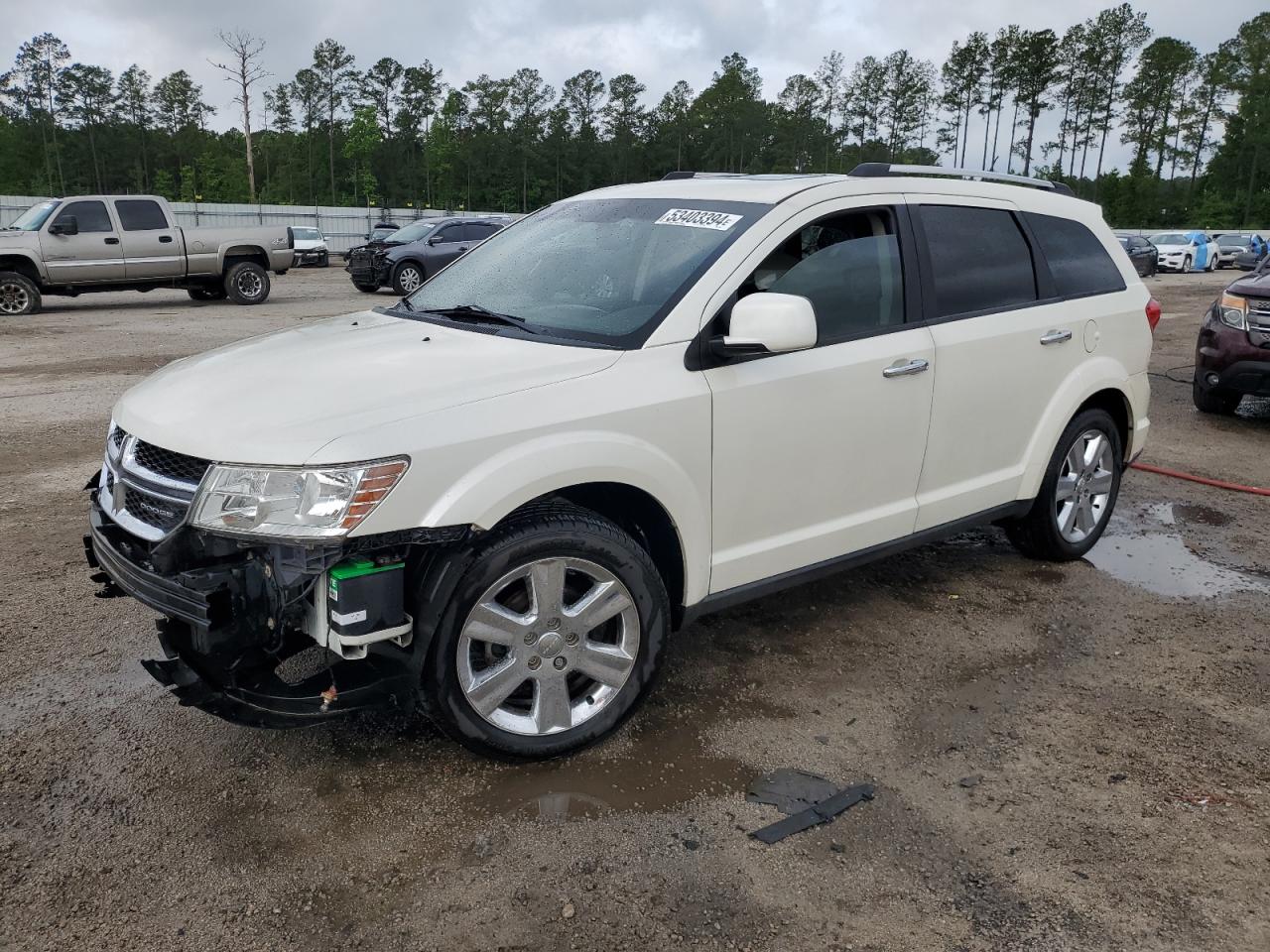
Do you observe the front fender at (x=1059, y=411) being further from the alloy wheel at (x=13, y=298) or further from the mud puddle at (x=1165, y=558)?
the alloy wheel at (x=13, y=298)

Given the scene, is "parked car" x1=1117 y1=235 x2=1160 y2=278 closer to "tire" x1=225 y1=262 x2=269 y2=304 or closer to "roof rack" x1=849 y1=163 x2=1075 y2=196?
"tire" x1=225 y1=262 x2=269 y2=304

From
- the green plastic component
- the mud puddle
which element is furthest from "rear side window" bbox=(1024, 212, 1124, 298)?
the green plastic component

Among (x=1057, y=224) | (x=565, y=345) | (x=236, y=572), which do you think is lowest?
(x=236, y=572)

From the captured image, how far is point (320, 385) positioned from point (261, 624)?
72 cm

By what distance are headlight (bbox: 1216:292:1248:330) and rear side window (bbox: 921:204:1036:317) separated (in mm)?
4912

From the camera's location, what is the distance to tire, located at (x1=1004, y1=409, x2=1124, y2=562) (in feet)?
15.8

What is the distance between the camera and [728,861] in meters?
2.75

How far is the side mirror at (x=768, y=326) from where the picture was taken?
3.20 m

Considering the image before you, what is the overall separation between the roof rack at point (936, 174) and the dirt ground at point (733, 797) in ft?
6.11

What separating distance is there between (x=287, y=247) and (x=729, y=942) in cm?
1864

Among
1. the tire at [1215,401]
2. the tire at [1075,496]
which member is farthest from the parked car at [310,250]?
the tire at [1075,496]

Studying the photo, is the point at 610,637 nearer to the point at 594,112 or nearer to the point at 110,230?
the point at 110,230

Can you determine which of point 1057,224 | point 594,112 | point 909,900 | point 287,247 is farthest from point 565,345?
point 594,112

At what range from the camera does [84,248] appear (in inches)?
650
